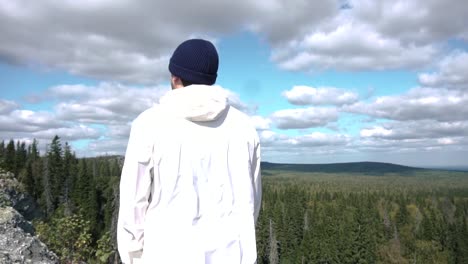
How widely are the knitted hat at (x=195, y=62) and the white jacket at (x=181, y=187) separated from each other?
128mm

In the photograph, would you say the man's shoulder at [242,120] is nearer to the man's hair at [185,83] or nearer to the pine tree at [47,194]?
the man's hair at [185,83]

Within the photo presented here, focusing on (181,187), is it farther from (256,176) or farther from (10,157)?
(10,157)

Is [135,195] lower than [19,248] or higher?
higher

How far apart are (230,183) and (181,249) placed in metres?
0.57

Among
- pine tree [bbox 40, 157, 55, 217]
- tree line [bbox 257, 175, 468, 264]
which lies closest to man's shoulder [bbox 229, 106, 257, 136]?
tree line [bbox 257, 175, 468, 264]

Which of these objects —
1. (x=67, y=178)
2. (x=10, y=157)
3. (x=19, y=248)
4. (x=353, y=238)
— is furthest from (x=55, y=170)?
(x=19, y=248)

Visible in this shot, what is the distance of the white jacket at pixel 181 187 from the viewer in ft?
8.82

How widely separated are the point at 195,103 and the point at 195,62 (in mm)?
352

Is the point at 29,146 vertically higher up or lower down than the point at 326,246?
higher up

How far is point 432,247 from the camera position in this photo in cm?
7750

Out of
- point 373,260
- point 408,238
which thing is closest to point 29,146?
point 373,260

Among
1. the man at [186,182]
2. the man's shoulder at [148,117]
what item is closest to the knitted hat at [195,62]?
the man at [186,182]

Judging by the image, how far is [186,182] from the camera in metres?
2.71

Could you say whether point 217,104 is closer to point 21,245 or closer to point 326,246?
point 21,245
